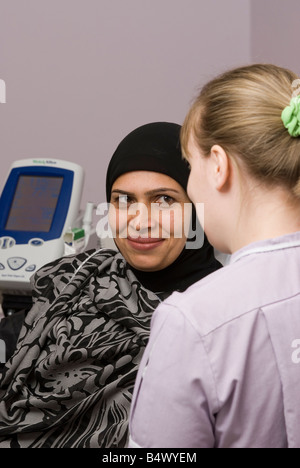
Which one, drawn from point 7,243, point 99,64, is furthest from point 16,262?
point 99,64

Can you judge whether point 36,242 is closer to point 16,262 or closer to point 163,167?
point 16,262

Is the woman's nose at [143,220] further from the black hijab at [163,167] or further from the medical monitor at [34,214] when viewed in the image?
the medical monitor at [34,214]

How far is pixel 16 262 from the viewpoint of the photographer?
91.5 inches

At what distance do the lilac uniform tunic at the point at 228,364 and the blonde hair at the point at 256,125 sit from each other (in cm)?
12

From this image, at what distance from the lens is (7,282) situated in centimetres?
229

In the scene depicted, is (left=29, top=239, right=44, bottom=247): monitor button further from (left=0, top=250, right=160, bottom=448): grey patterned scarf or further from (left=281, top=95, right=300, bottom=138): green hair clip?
(left=281, top=95, right=300, bottom=138): green hair clip

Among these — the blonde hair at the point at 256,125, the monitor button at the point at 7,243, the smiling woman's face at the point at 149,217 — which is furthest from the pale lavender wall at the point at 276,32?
the blonde hair at the point at 256,125

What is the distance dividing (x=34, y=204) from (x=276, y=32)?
116cm

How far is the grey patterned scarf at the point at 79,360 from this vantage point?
156 cm

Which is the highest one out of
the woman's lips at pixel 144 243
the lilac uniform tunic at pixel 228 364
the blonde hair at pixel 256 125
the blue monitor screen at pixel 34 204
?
the blonde hair at pixel 256 125

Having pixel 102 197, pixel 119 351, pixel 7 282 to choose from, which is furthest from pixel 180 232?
pixel 102 197

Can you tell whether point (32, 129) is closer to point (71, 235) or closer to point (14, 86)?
point (14, 86)

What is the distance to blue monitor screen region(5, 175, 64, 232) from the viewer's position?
239cm

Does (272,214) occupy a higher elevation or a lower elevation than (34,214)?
higher
